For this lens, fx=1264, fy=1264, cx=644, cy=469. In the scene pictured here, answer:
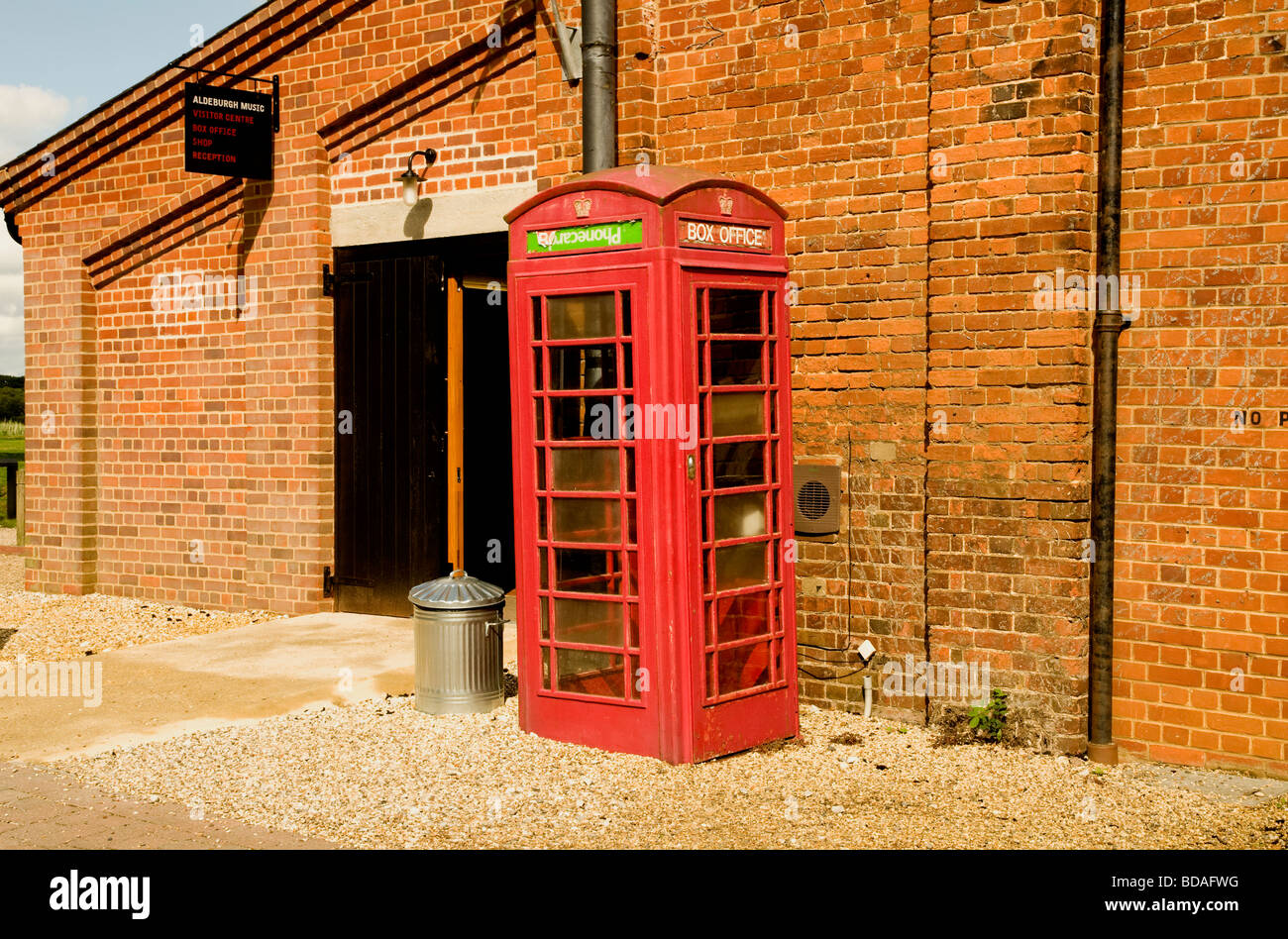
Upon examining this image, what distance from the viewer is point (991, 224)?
706cm

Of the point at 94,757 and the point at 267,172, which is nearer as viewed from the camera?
the point at 94,757

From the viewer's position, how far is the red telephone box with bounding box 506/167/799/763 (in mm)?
6441

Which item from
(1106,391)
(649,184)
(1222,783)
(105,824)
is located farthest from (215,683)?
(1222,783)

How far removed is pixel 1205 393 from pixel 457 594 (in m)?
4.40

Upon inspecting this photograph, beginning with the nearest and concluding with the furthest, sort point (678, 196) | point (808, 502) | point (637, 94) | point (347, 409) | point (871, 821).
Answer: point (871, 821) → point (678, 196) → point (808, 502) → point (637, 94) → point (347, 409)

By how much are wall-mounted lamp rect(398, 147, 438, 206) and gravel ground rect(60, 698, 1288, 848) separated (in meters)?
4.88

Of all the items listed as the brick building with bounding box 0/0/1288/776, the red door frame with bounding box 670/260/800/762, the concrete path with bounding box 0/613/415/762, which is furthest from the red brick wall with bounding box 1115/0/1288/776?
the concrete path with bounding box 0/613/415/762

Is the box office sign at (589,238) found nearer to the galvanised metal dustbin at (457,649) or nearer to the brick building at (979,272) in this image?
the brick building at (979,272)

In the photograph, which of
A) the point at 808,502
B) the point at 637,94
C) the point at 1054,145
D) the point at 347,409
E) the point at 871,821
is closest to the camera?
the point at 871,821

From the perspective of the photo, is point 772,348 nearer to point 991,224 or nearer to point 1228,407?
point 991,224

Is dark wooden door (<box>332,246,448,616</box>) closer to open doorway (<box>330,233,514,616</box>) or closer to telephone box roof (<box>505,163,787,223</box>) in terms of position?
open doorway (<box>330,233,514,616</box>)

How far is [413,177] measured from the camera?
10.6 meters

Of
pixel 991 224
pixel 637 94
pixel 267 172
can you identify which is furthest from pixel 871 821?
pixel 267 172

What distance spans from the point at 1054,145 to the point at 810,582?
2.93 m
